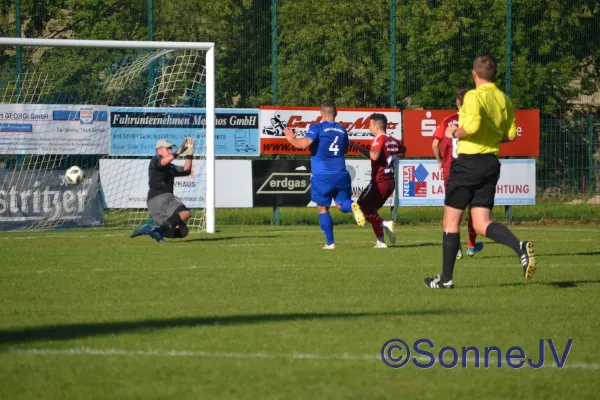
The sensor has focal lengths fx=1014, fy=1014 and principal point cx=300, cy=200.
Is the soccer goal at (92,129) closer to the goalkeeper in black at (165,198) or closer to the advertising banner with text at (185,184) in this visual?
the advertising banner with text at (185,184)

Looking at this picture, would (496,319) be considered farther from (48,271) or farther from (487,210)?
(48,271)

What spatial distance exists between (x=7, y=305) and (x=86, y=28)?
19830 mm

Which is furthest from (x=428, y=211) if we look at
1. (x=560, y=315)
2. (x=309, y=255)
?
(x=560, y=315)

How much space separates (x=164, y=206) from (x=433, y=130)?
8.66m

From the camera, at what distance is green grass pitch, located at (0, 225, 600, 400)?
4902 millimetres

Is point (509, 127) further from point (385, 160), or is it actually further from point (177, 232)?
point (177, 232)

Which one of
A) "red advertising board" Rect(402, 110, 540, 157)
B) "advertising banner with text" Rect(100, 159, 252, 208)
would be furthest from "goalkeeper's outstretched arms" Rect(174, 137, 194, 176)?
"red advertising board" Rect(402, 110, 540, 157)

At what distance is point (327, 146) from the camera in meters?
13.7

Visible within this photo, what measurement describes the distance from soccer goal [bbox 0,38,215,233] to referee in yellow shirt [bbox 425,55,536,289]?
998 cm

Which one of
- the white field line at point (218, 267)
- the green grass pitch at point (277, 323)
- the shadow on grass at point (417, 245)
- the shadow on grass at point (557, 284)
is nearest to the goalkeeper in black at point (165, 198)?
the green grass pitch at point (277, 323)

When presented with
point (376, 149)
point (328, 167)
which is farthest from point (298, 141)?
point (376, 149)

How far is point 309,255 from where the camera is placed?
12.6 meters

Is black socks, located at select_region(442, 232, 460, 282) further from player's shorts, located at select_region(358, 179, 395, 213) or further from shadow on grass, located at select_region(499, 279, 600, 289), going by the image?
player's shorts, located at select_region(358, 179, 395, 213)

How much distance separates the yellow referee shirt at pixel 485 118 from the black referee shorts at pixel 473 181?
3.2 inches
